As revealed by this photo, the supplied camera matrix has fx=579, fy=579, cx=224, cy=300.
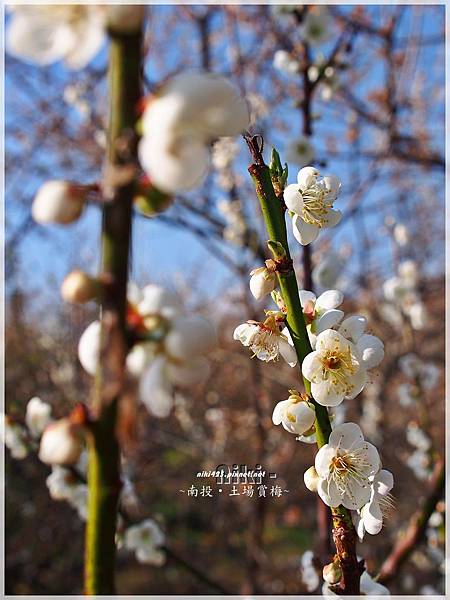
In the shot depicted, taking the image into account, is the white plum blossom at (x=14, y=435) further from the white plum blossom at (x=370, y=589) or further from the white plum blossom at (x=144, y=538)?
the white plum blossom at (x=370, y=589)

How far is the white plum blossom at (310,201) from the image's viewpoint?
88 cm

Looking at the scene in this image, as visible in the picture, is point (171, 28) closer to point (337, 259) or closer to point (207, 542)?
point (337, 259)

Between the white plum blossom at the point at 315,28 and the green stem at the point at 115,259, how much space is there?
2.16 metres

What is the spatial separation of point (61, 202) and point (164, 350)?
149 mm

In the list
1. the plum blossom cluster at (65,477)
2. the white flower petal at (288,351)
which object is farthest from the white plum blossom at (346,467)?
the plum blossom cluster at (65,477)

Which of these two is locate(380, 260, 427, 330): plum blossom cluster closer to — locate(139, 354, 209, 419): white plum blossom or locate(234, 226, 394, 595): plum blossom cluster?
locate(234, 226, 394, 595): plum blossom cluster

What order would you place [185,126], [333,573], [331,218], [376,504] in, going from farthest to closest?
1. [331,218]
2. [376,504]
3. [333,573]
4. [185,126]

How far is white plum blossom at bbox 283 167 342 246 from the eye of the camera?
0.88 metres

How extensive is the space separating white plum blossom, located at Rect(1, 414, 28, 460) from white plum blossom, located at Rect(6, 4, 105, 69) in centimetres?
152

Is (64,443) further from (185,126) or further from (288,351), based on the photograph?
(288,351)

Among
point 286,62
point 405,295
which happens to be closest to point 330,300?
point 286,62

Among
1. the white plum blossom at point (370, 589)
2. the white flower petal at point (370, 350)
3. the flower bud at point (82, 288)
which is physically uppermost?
the white flower petal at point (370, 350)

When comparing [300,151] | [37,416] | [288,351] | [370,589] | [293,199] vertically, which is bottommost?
[370,589]

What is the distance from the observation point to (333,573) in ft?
2.38
